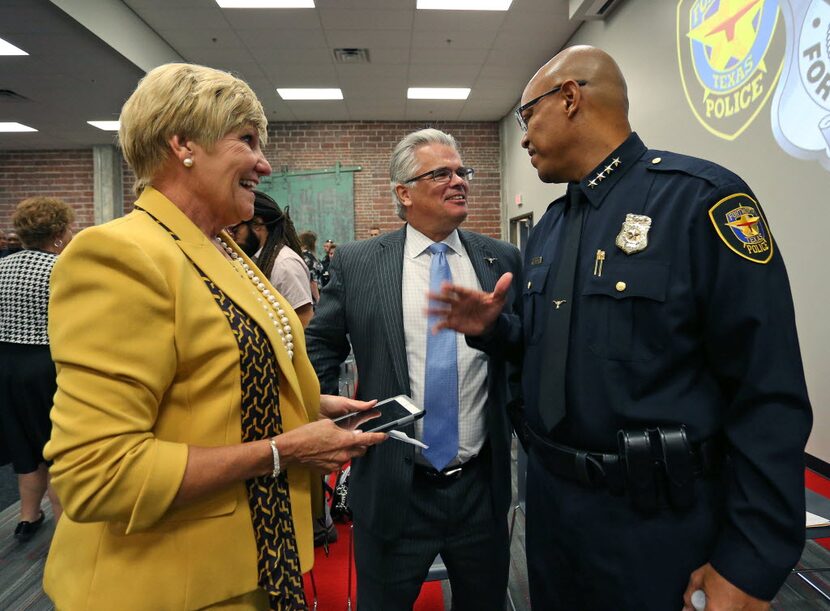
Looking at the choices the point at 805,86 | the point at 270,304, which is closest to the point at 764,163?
the point at 805,86

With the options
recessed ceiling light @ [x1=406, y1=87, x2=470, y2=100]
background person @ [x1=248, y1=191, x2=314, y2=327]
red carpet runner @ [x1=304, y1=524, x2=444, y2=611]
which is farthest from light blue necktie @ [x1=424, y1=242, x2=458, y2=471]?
recessed ceiling light @ [x1=406, y1=87, x2=470, y2=100]

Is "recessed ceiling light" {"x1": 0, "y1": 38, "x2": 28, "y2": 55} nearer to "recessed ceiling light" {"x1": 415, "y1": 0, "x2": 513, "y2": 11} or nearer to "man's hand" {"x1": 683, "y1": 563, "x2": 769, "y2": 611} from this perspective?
"recessed ceiling light" {"x1": 415, "y1": 0, "x2": 513, "y2": 11}

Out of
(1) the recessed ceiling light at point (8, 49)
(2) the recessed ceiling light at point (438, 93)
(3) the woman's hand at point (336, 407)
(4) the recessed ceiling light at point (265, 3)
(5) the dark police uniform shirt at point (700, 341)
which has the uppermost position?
(2) the recessed ceiling light at point (438, 93)

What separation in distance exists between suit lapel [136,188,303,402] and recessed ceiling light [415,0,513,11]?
490 centimetres

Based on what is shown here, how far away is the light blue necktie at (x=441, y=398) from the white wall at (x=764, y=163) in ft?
7.30

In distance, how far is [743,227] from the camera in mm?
969

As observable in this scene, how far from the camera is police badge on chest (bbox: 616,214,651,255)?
1.06 m

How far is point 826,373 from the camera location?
2641 millimetres

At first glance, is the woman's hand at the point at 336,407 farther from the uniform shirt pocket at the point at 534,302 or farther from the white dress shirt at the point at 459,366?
the uniform shirt pocket at the point at 534,302

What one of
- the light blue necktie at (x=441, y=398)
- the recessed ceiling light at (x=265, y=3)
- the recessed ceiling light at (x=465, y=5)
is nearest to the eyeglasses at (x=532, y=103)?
the light blue necktie at (x=441, y=398)

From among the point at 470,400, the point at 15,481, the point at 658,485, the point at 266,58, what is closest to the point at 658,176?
the point at 658,485

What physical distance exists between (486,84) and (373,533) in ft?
22.7

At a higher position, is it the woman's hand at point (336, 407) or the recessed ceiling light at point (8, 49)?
the recessed ceiling light at point (8, 49)

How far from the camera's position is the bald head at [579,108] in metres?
1.19
